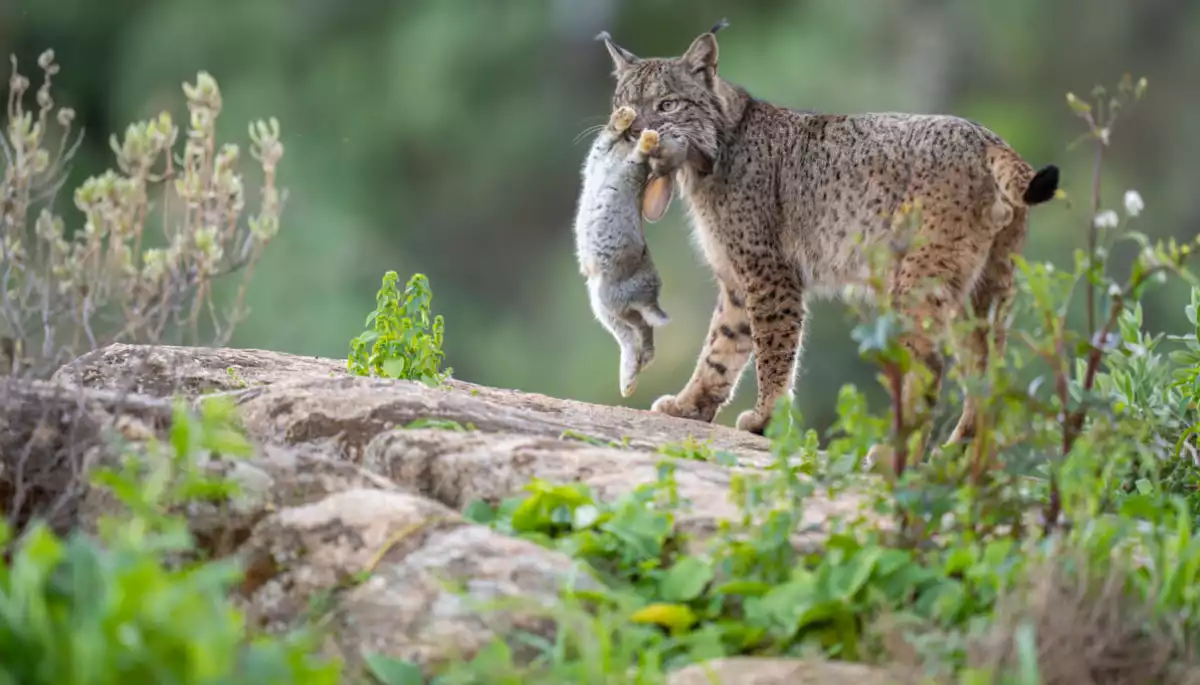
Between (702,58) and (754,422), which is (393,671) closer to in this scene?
(754,422)

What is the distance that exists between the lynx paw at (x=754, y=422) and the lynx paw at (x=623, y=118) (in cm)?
128

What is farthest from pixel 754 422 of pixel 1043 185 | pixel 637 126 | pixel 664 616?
pixel 664 616

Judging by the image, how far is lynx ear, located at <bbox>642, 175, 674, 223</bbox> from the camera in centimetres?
645

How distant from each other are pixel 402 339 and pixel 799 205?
1.77 metres

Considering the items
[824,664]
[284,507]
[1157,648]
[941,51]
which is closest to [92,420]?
[284,507]

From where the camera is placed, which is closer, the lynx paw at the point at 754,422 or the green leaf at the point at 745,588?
the green leaf at the point at 745,588

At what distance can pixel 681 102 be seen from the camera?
6469 mm

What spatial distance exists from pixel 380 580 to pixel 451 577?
0.14m

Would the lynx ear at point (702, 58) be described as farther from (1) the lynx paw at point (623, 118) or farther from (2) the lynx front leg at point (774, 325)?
(2) the lynx front leg at point (774, 325)

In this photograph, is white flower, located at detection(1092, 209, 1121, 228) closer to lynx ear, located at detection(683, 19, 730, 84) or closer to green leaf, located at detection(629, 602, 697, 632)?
green leaf, located at detection(629, 602, 697, 632)

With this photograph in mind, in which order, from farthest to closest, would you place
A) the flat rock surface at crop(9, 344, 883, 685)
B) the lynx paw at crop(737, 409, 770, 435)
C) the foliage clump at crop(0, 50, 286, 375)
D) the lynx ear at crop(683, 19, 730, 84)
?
the lynx ear at crop(683, 19, 730, 84)
the lynx paw at crop(737, 409, 770, 435)
the foliage clump at crop(0, 50, 286, 375)
the flat rock surface at crop(9, 344, 883, 685)

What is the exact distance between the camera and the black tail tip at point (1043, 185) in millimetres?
4816

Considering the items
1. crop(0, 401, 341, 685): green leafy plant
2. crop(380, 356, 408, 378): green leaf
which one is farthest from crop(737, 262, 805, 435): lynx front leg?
crop(0, 401, 341, 685): green leafy plant

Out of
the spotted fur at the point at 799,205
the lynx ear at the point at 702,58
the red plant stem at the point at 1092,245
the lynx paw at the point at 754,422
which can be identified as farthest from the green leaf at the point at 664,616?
the lynx ear at the point at 702,58
